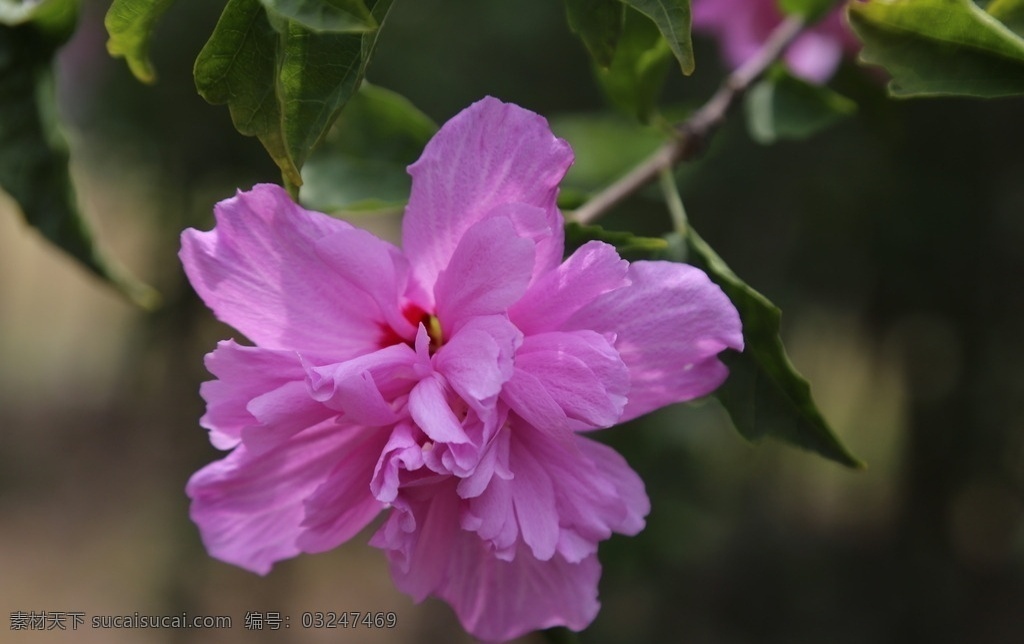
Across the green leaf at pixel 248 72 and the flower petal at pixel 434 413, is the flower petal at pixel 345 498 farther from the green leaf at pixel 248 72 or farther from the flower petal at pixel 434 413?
the green leaf at pixel 248 72

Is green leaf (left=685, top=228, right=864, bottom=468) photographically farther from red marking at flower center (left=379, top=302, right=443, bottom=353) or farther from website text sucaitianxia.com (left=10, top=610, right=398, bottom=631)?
website text sucaitianxia.com (left=10, top=610, right=398, bottom=631)

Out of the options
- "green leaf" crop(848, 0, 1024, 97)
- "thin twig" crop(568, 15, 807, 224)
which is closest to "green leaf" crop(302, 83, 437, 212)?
"thin twig" crop(568, 15, 807, 224)

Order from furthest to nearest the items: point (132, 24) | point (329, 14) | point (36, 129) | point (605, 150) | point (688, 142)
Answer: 1. point (605, 150)
2. point (688, 142)
3. point (36, 129)
4. point (132, 24)
5. point (329, 14)

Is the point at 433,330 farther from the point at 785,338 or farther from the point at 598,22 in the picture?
the point at 785,338

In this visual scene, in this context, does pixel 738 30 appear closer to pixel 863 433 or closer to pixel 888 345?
pixel 888 345

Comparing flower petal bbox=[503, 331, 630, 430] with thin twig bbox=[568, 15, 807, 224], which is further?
thin twig bbox=[568, 15, 807, 224]

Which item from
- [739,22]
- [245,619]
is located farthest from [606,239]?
[245,619]

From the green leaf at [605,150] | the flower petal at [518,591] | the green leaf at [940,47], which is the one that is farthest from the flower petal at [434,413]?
the green leaf at [605,150]
